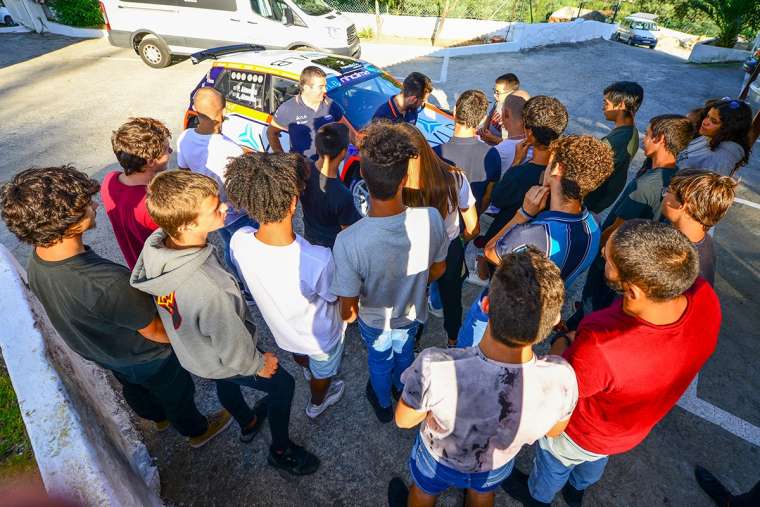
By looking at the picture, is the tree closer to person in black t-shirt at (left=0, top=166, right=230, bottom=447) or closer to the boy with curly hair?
the boy with curly hair

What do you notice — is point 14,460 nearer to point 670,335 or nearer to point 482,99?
point 670,335

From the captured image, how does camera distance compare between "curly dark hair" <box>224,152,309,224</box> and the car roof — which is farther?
the car roof

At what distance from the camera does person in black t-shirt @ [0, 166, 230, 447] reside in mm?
1699

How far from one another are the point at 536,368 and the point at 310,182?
2061 millimetres

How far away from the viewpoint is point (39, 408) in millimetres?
1793

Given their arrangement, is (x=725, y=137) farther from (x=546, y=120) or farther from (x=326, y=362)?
(x=326, y=362)

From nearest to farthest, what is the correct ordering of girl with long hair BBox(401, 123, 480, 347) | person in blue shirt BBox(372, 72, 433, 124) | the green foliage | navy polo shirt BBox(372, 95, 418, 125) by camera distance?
girl with long hair BBox(401, 123, 480, 347) < person in blue shirt BBox(372, 72, 433, 124) < navy polo shirt BBox(372, 95, 418, 125) < the green foliage

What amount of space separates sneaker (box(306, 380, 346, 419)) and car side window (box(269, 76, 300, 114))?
3.89m

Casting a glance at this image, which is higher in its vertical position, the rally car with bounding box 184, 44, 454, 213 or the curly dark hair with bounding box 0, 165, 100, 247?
the curly dark hair with bounding box 0, 165, 100, 247

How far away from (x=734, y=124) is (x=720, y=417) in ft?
8.01

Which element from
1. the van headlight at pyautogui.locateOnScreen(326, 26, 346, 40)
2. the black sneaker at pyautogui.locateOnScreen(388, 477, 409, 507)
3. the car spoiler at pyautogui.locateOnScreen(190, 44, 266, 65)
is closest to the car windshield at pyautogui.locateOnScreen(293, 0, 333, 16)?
the van headlight at pyautogui.locateOnScreen(326, 26, 346, 40)

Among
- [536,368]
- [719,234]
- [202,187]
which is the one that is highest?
[202,187]

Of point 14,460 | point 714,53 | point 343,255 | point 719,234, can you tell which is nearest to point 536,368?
point 343,255

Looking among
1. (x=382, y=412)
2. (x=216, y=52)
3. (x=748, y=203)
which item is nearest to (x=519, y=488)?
(x=382, y=412)
